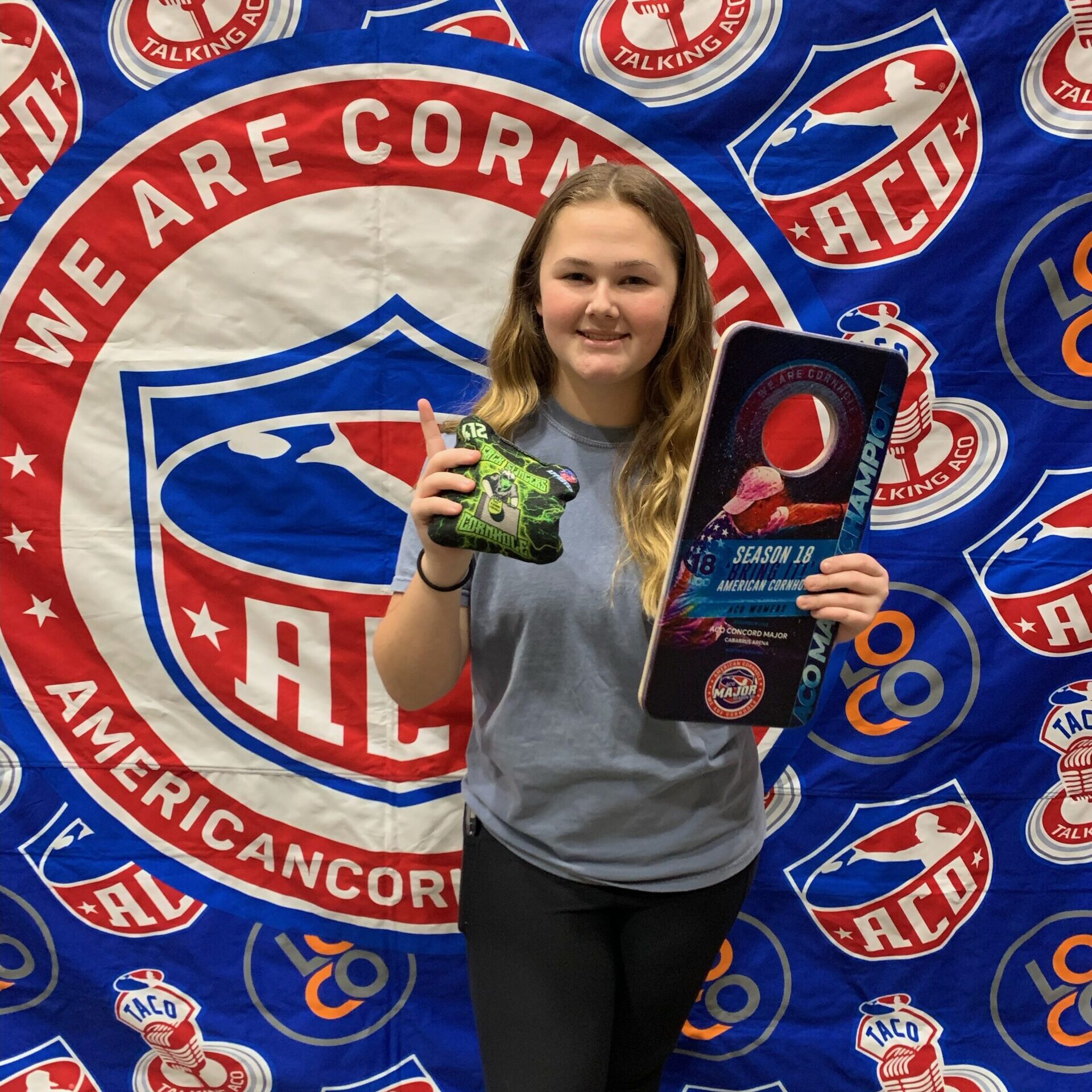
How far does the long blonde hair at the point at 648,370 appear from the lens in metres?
0.95

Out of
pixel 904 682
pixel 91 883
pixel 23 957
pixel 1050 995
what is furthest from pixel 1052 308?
pixel 23 957

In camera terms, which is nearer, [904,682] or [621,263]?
[621,263]

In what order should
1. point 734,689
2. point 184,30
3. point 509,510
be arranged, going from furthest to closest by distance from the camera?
point 184,30, point 734,689, point 509,510

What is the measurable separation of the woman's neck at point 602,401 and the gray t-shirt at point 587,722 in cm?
2

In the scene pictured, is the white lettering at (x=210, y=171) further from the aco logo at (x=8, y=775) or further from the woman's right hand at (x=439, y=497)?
the aco logo at (x=8, y=775)

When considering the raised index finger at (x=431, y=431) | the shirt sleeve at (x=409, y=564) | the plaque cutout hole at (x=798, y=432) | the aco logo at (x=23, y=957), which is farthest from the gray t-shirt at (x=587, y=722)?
the aco logo at (x=23, y=957)

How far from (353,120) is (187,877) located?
122cm

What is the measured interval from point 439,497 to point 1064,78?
1.19m

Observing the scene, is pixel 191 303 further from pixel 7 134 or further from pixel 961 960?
pixel 961 960

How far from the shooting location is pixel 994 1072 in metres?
1.57

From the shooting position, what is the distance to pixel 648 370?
102 centimetres

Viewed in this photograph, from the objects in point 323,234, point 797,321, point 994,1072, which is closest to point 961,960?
point 994,1072

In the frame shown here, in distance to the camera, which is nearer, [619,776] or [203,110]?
[619,776]

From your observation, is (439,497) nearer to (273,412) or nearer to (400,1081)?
(273,412)
